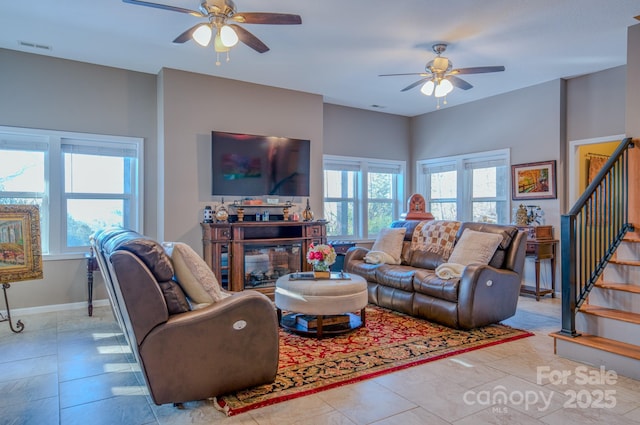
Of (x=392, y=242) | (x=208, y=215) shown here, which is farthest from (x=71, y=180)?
(x=392, y=242)

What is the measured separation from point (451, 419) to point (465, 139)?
17.8 ft

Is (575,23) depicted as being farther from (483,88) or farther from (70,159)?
(70,159)

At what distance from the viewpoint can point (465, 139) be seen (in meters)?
6.82

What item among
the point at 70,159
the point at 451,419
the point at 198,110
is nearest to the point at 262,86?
the point at 198,110

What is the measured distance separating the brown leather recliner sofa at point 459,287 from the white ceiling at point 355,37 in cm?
204

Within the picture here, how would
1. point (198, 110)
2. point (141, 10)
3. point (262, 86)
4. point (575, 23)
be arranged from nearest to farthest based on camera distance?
point (141, 10), point (575, 23), point (198, 110), point (262, 86)

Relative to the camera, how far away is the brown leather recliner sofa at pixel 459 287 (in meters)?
3.74

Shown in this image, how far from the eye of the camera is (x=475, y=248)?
411 cm

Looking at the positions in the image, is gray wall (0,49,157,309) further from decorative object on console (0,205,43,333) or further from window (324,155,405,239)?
window (324,155,405,239)

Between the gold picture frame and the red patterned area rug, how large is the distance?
8.48 feet

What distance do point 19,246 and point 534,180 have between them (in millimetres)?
6339

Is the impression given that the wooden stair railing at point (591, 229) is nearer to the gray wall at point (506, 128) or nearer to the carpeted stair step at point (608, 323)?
the carpeted stair step at point (608, 323)

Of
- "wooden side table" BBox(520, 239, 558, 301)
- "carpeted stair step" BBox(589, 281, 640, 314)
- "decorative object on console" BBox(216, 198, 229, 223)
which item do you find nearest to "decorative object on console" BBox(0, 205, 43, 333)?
"decorative object on console" BBox(216, 198, 229, 223)

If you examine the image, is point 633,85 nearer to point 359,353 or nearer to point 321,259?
point 321,259
